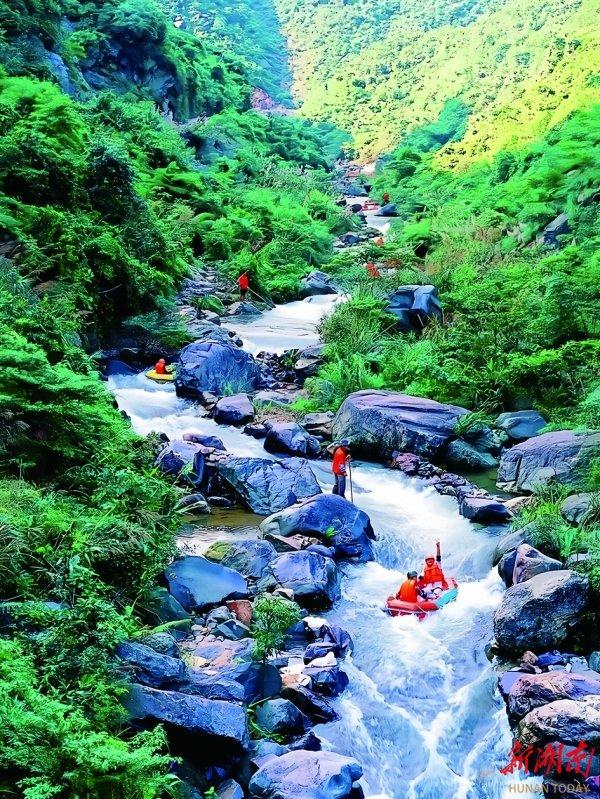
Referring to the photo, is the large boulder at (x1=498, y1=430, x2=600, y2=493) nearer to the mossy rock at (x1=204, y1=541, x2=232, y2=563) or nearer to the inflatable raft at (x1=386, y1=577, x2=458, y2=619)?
the inflatable raft at (x1=386, y1=577, x2=458, y2=619)

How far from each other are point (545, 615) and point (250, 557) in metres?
3.43

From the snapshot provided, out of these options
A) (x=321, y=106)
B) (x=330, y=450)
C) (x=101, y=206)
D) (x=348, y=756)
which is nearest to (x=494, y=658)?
(x=348, y=756)

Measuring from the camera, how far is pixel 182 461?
12.3 m

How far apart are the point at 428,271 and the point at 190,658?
16.1 metres

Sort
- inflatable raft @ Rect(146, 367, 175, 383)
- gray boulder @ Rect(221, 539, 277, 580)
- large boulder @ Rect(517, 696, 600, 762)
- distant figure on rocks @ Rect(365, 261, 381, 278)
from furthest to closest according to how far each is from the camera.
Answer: distant figure on rocks @ Rect(365, 261, 381, 278) < inflatable raft @ Rect(146, 367, 175, 383) < gray boulder @ Rect(221, 539, 277, 580) < large boulder @ Rect(517, 696, 600, 762)

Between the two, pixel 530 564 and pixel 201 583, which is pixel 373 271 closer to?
pixel 530 564

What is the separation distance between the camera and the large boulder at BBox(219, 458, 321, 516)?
38.5 ft

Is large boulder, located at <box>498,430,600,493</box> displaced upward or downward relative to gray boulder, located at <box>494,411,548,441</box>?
upward

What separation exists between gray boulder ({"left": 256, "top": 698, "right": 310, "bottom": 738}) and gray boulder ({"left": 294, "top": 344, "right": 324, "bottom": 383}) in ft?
34.7

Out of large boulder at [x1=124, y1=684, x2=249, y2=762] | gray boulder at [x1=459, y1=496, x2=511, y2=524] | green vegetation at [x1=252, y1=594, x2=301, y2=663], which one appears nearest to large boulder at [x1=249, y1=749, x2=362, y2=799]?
large boulder at [x1=124, y1=684, x2=249, y2=762]

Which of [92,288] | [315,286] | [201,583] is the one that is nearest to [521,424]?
[201,583]

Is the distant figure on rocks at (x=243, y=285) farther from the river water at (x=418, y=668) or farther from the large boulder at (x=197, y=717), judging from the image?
the large boulder at (x=197, y=717)

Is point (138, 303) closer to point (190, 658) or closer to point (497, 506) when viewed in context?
point (497, 506)

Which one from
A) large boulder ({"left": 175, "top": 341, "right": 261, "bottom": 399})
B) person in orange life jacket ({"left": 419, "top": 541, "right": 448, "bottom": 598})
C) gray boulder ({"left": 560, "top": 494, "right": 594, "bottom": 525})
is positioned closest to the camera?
person in orange life jacket ({"left": 419, "top": 541, "right": 448, "bottom": 598})
